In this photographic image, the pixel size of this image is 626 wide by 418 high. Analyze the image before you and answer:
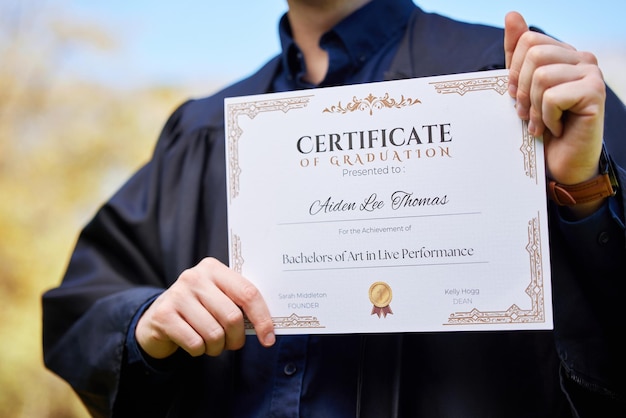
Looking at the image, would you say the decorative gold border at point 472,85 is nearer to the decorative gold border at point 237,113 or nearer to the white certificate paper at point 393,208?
the white certificate paper at point 393,208

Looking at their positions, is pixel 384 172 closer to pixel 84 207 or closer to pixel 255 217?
pixel 255 217

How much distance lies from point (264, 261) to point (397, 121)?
212 mm

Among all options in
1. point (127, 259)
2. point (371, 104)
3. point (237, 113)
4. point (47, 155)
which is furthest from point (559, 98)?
point (47, 155)

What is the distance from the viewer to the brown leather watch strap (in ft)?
2.50

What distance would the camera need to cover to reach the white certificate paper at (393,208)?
77 cm

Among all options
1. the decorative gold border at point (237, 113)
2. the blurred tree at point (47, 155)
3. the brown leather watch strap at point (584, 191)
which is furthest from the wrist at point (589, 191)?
the blurred tree at point (47, 155)

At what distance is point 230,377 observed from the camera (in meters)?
0.95

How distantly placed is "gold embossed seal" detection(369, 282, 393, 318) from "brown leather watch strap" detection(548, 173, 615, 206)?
202mm

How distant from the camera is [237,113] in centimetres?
87

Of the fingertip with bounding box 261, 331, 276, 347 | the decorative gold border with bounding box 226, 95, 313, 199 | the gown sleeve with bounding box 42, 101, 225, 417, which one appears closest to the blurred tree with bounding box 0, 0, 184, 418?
the gown sleeve with bounding box 42, 101, 225, 417

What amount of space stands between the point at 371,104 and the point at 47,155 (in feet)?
3.34

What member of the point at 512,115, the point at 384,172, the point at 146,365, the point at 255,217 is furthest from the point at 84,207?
the point at 512,115

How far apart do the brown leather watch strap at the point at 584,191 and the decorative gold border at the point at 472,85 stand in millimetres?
116

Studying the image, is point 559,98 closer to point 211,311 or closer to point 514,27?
point 514,27
